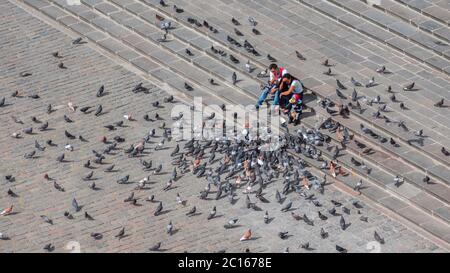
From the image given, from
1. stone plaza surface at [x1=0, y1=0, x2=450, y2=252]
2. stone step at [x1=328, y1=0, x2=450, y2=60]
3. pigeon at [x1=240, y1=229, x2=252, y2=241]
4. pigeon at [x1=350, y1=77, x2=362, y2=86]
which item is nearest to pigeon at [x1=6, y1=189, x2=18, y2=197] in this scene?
stone plaza surface at [x1=0, y1=0, x2=450, y2=252]

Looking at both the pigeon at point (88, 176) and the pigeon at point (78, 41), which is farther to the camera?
the pigeon at point (78, 41)

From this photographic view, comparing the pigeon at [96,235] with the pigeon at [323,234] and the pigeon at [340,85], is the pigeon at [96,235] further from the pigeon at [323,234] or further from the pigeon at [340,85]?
the pigeon at [340,85]

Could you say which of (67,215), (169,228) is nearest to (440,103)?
(169,228)

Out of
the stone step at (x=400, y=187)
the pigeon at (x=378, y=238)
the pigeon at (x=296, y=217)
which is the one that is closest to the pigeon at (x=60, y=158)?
the pigeon at (x=296, y=217)

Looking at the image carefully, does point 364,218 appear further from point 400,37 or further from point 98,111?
point 98,111

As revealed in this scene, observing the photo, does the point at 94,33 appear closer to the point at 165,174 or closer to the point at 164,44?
the point at 164,44

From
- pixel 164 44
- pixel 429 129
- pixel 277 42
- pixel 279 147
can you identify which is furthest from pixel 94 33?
pixel 429 129

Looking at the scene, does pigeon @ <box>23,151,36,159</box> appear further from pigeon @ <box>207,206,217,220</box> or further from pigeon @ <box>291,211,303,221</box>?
pigeon @ <box>291,211,303,221</box>
